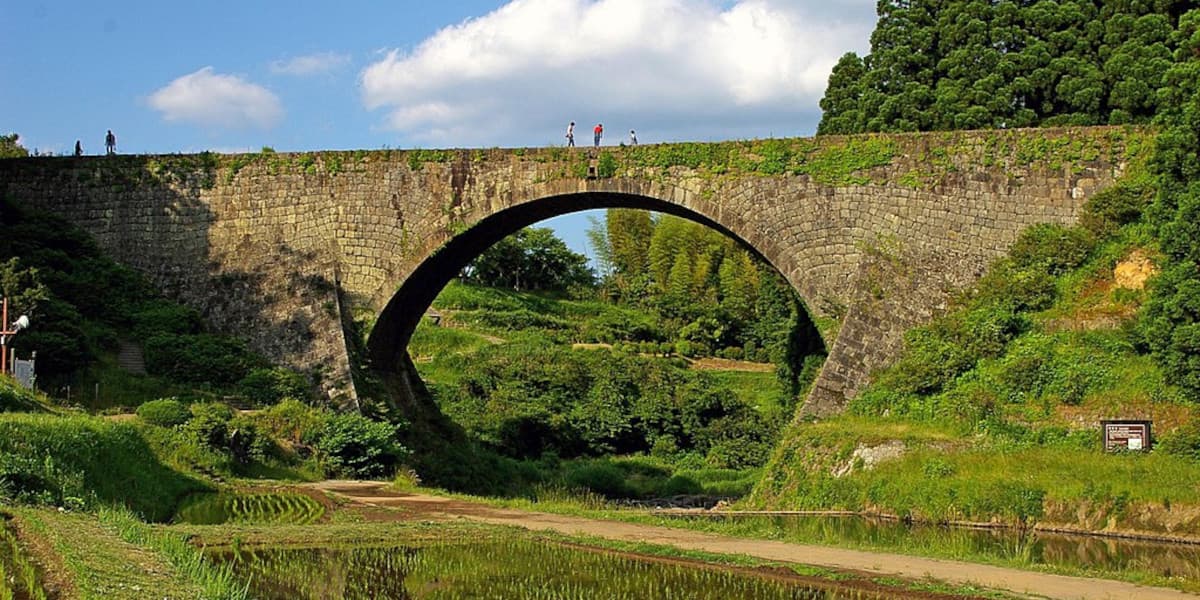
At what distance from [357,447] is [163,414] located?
3.80 m

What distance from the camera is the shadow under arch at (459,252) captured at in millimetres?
29906

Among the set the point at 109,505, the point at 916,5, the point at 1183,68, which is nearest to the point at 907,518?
the point at 1183,68

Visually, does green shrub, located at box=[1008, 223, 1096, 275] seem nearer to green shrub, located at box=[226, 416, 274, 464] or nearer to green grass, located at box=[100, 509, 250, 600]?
green shrub, located at box=[226, 416, 274, 464]

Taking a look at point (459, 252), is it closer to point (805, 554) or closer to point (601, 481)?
point (601, 481)

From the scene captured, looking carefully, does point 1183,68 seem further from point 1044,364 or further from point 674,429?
point 674,429

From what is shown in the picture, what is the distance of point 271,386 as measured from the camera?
29422 mm

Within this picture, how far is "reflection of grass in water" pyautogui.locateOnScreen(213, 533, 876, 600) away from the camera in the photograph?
12.9 m

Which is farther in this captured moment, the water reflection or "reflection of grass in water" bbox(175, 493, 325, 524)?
"reflection of grass in water" bbox(175, 493, 325, 524)

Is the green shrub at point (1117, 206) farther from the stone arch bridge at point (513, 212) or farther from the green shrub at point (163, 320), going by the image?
the green shrub at point (163, 320)

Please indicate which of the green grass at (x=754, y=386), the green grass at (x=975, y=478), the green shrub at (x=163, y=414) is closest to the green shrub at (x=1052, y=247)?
the green grass at (x=975, y=478)

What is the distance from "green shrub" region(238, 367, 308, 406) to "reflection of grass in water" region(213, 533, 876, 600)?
13755 mm

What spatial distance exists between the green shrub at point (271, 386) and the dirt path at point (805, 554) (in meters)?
6.98

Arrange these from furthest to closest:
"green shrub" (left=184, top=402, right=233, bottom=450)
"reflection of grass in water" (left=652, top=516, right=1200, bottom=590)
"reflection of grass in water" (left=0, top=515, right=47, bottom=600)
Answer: "green shrub" (left=184, top=402, right=233, bottom=450) < "reflection of grass in water" (left=652, top=516, right=1200, bottom=590) < "reflection of grass in water" (left=0, top=515, right=47, bottom=600)

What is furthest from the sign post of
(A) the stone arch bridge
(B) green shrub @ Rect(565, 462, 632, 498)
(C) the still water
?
(B) green shrub @ Rect(565, 462, 632, 498)
